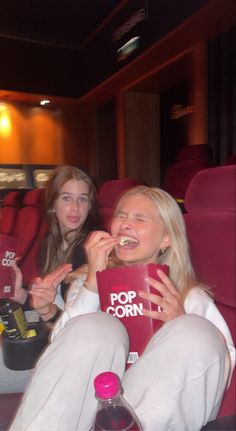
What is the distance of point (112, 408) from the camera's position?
0.74 metres

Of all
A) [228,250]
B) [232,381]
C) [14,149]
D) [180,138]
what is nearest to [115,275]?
[228,250]

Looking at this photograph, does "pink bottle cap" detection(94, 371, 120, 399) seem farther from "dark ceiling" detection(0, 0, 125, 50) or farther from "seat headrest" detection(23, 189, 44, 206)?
"dark ceiling" detection(0, 0, 125, 50)

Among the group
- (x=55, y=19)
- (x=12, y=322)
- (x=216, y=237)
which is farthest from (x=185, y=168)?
(x=55, y=19)

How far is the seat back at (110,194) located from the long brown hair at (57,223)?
5 cm

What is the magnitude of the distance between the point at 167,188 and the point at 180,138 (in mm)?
1924

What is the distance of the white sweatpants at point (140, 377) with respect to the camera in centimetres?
74

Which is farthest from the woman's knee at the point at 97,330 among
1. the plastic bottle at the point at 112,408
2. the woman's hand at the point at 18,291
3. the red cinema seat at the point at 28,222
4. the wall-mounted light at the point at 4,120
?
the wall-mounted light at the point at 4,120

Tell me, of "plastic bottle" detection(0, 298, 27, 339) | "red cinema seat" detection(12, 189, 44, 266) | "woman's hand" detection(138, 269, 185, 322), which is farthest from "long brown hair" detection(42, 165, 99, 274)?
"woman's hand" detection(138, 269, 185, 322)

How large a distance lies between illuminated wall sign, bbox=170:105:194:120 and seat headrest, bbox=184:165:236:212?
293cm

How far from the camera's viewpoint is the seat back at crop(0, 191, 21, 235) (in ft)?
7.22

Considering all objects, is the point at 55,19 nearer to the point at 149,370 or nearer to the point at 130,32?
the point at 130,32

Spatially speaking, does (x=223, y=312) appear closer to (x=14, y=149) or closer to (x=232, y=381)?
(x=232, y=381)

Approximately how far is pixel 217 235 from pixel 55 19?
3.99 meters

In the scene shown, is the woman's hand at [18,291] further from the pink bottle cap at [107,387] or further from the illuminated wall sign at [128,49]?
the illuminated wall sign at [128,49]
